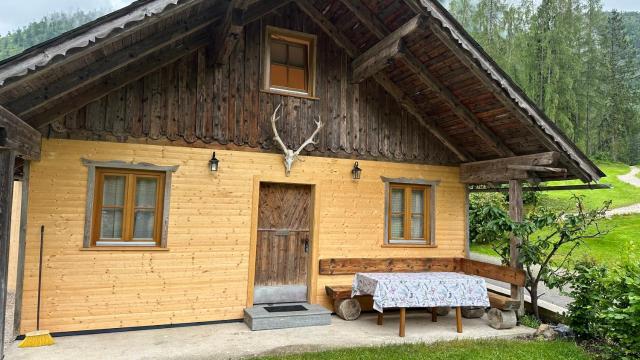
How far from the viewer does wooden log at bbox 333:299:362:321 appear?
681 cm

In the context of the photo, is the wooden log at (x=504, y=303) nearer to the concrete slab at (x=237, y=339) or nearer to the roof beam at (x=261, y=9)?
the concrete slab at (x=237, y=339)

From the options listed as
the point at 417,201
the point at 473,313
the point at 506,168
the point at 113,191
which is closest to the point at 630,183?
the point at 506,168

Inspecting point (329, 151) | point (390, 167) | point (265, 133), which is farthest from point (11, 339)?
point (390, 167)

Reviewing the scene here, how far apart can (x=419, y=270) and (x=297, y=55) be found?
14.9 ft

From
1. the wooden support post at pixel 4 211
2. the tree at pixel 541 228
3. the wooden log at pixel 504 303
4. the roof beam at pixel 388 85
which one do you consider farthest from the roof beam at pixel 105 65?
the wooden log at pixel 504 303

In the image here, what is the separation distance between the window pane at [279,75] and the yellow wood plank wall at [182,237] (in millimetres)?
1299

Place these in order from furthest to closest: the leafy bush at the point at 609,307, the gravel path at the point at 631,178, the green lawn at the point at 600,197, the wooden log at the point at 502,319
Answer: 1. the gravel path at the point at 631,178
2. the green lawn at the point at 600,197
3. the wooden log at the point at 502,319
4. the leafy bush at the point at 609,307

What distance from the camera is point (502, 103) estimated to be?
660 cm

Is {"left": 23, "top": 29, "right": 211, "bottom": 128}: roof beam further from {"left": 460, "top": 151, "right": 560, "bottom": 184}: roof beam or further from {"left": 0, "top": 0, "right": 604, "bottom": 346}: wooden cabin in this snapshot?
{"left": 460, "top": 151, "right": 560, "bottom": 184}: roof beam

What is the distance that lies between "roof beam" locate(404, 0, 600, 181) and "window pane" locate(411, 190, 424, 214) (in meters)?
2.35

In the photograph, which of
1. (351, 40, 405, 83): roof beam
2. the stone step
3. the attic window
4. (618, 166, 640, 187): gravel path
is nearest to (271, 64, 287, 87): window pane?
the attic window

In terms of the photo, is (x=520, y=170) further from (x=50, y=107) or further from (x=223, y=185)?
(x=50, y=107)

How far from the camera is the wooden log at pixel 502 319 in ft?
21.5

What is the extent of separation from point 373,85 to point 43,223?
224 inches
